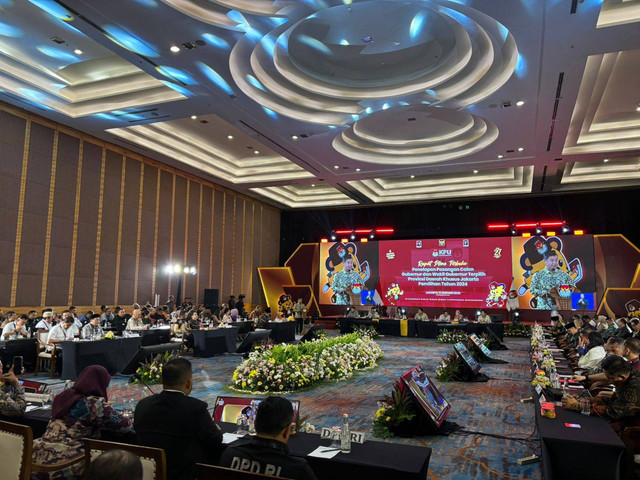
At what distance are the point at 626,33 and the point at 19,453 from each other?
28.5 ft

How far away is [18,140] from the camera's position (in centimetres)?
1025

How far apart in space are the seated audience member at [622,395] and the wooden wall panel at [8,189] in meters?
10.9

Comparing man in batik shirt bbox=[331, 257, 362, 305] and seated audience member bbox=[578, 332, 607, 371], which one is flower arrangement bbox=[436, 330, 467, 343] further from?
seated audience member bbox=[578, 332, 607, 371]

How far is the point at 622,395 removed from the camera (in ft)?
11.0

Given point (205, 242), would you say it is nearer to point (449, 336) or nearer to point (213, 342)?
point (213, 342)

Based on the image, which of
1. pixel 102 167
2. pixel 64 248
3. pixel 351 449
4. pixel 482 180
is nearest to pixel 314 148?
pixel 102 167

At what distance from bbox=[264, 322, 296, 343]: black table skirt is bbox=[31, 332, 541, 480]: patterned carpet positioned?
231 centimetres

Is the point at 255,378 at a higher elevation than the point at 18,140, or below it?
below

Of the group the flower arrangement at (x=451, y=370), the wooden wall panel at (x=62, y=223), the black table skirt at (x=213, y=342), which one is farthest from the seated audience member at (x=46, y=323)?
the flower arrangement at (x=451, y=370)

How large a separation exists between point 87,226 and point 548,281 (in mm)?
15615

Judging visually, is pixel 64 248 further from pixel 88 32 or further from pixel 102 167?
pixel 88 32

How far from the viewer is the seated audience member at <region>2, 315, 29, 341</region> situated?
26.4 ft

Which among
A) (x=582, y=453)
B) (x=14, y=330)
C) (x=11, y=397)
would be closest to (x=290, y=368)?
(x=11, y=397)

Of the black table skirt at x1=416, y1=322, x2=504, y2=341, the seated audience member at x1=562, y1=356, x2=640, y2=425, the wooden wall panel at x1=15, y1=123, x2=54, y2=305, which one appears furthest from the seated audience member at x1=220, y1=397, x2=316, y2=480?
the black table skirt at x1=416, y1=322, x2=504, y2=341
